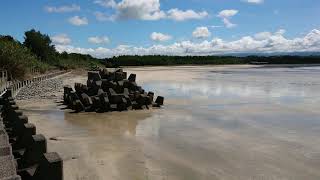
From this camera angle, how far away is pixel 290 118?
15.6m

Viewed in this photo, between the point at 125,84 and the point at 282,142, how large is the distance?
10.6m

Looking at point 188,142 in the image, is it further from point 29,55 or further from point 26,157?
point 29,55

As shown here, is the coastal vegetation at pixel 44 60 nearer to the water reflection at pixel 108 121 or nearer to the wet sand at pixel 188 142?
the wet sand at pixel 188 142

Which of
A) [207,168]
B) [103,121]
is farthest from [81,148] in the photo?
[103,121]

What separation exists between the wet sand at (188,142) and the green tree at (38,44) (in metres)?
45.4

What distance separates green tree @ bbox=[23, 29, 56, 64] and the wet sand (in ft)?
149

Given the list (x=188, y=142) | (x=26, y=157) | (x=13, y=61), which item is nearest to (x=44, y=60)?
(x=13, y=61)

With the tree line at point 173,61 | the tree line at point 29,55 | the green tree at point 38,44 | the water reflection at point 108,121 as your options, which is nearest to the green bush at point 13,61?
the tree line at point 29,55

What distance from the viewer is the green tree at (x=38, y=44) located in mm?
62812

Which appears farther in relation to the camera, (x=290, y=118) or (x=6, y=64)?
(x=6, y=64)

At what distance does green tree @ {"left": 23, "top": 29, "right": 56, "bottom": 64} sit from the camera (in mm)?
62812

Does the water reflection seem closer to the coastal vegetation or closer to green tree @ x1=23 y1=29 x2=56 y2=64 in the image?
the coastal vegetation

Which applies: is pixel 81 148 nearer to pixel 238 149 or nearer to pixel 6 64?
pixel 238 149

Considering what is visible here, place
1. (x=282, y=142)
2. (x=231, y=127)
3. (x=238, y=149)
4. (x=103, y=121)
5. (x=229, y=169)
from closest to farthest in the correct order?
(x=229, y=169) < (x=238, y=149) < (x=282, y=142) < (x=231, y=127) < (x=103, y=121)
